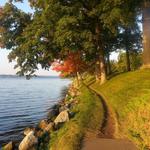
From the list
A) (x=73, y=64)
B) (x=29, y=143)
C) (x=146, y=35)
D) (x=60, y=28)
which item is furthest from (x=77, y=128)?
(x=73, y=64)

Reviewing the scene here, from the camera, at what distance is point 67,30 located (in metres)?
35.9

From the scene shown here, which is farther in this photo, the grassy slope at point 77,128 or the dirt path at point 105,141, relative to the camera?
the grassy slope at point 77,128

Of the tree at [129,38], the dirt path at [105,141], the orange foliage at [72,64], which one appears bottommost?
the dirt path at [105,141]

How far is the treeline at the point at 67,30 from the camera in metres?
35.2

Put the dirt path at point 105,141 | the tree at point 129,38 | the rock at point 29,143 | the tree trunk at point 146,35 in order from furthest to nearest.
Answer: the tree at point 129,38 → the tree trunk at point 146,35 → the rock at point 29,143 → the dirt path at point 105,141

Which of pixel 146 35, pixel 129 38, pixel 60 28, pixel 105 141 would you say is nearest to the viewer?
pixel 105 141

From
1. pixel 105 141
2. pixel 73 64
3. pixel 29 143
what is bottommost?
pixel 29 143

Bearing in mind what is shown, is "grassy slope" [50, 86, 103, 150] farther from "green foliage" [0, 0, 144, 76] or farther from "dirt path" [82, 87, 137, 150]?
"green foliage" [0, 0, 144, 76]

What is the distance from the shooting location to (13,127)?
27.2 meters

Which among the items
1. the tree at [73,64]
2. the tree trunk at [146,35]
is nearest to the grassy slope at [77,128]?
the tree trunk at [146,35]

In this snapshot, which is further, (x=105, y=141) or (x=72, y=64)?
(x=72, y=64)

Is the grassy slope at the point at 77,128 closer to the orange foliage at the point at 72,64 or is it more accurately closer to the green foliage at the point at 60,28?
the green foliage at the point at 60,28

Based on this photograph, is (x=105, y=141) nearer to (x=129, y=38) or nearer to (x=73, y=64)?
(x=129, y=38)

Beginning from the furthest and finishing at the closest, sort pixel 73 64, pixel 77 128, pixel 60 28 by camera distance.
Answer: pixel 73 64 → pixel 60 28 → pixel 77 128
